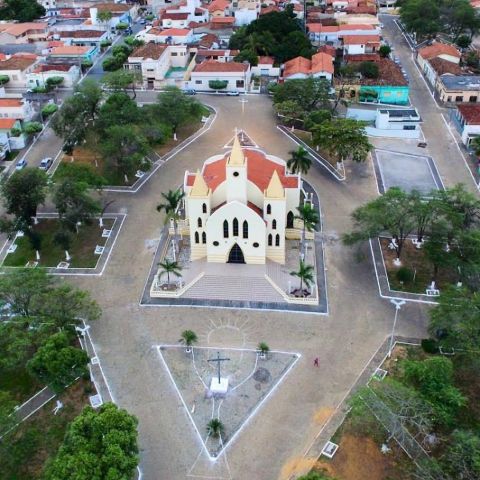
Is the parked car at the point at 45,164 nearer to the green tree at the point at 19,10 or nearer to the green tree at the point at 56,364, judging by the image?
the green tree at the point at 56,364

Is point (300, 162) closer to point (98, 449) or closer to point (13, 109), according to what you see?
point (98, 449)

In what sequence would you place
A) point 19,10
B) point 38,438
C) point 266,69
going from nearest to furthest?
1. point 38,438
2. point 266,69
3. point 19,10

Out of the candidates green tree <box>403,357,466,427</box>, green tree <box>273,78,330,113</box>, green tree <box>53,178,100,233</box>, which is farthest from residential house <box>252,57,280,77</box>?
green tree <box>403,357,466,427</box>

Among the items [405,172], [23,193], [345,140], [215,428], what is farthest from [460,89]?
[215,428]

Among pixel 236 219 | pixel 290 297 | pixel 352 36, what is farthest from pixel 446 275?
pixel 352 36

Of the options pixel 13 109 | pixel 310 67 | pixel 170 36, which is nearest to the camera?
pixel 13 109

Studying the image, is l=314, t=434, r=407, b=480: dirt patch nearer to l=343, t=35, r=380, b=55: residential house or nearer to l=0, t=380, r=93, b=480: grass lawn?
l=0, t=380, r=93, b=480: grass lawn

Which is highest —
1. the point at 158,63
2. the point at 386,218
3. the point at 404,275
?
the point at 158,63
